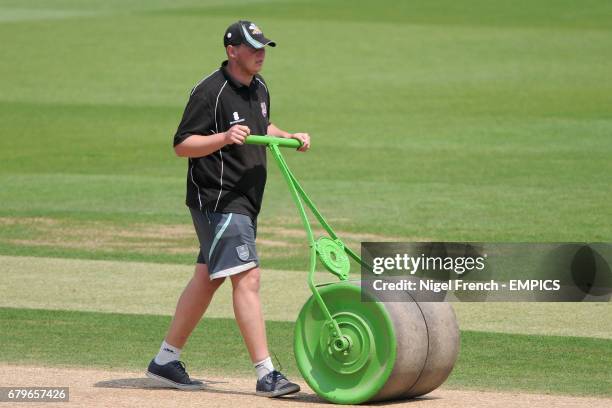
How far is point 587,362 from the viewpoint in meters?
10.2

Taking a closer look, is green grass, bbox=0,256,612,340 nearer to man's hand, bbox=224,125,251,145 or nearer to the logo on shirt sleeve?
the logo on shirt sleeve

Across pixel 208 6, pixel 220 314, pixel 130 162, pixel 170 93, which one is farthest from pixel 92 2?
pixel 220 314

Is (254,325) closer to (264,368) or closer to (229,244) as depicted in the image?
(264,368)

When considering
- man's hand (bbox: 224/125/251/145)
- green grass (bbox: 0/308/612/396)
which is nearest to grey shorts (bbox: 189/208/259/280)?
man's hand (bbox: 224/125/251/145)

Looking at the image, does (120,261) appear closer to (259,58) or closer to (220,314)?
(220,314)

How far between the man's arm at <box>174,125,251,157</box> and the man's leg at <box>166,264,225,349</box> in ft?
2.53

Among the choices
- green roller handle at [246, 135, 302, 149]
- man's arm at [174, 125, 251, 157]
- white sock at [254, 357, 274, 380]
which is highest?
green roller handle at [246, 135, 302, 149]

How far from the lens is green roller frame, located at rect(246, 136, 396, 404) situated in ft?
27.3

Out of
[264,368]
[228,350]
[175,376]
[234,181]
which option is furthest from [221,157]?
[228,350]

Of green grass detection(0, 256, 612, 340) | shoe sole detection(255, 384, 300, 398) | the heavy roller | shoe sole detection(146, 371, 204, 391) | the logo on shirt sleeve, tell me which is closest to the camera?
the heavy roller

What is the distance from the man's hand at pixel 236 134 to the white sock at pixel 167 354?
1.45 metres

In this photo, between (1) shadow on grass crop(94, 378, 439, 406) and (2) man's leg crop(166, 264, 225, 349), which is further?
(2) man's leg crop(166, 264, 225, 349)

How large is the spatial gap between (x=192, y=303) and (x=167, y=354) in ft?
1.16

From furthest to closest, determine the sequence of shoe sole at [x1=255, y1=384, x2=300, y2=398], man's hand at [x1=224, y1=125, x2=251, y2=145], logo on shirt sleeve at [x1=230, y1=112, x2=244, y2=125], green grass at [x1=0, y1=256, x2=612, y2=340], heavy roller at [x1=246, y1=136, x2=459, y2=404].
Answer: green grass at [x1=0, y1=256, x2=612, y2=340], logo on shirt sleeve at [x1=230, y1=112, x2=244, y2=125], shoe sole at [x1=255, y1=384, x2=300, y2=398], man's hand at [x1=224, y1=125, x2=251, y2=145], heavy roller at [x1=246, y1=136, x2=459, y2=404]
